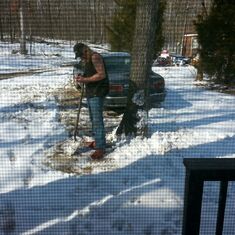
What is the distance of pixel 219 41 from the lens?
20.4 feet

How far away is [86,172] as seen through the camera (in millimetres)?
2480

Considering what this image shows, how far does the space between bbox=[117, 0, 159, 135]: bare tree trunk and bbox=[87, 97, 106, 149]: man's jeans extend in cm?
42

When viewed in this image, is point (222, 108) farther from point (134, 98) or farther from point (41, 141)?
point (41, 141)

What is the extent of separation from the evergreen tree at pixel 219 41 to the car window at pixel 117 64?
72.5 inches

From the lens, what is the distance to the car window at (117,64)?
452 centimetres

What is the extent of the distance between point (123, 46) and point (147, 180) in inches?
187

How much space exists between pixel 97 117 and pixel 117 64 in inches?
75.6

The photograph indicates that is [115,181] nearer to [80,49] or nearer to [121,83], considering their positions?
[80,49]

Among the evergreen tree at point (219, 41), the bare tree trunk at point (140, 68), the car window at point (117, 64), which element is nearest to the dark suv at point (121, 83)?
the car window at point (117, 64)

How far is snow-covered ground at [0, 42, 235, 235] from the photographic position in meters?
1.85

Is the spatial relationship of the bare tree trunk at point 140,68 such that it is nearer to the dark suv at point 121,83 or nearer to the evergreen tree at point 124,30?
the dark suv at point 121,83

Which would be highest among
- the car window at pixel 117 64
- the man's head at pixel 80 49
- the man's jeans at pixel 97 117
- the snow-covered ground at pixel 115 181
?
the man's head at pixel 80 49

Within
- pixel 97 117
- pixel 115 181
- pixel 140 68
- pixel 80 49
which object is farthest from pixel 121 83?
pixel 115 181

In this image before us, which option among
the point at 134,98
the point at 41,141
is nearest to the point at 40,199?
the point at 41,141
